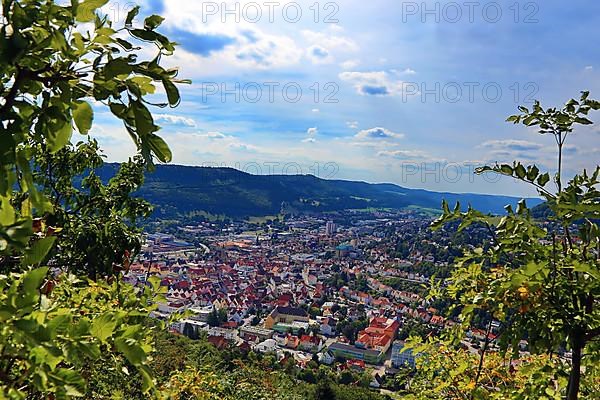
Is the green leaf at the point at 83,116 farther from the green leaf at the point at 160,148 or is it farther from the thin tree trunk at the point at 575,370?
the thin tree trunk at the point at 575,370

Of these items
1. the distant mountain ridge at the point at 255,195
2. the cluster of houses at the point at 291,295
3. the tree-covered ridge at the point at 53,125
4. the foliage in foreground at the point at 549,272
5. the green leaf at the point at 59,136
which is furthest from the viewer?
the distant mountain ridge at the point at 255,195

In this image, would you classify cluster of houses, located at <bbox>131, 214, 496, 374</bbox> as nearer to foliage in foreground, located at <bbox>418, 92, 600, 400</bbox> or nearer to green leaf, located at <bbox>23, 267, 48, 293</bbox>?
foliage in foreground, located at <bbox>418, 92, 600, 400</bbox>

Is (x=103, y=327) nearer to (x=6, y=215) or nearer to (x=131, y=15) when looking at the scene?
(x=6, y=215)

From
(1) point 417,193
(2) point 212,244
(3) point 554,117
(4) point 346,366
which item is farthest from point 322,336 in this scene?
(1) point 417,193

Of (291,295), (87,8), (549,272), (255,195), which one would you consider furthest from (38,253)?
(255,195)

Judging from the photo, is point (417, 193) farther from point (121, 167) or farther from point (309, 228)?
point (121, 167)

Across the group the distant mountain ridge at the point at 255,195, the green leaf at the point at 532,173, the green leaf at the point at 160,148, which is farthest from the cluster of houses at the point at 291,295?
the green leaf at the point at 160,148
